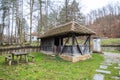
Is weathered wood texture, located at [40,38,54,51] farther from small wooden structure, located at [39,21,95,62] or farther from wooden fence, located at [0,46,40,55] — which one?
wooden fence, located at [0,46,40,55]

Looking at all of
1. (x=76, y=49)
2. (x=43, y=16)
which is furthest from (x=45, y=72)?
(x=43, y=16)

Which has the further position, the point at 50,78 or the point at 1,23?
the point at 1,23

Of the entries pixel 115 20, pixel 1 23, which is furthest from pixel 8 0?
pixel 115 20

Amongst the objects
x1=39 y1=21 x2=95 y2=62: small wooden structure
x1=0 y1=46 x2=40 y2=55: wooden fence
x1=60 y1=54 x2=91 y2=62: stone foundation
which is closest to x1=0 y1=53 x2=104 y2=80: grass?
x1=60 y1=54 x2=91 y2=62: stone foundation

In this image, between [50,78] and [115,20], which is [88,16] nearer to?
[115,20]

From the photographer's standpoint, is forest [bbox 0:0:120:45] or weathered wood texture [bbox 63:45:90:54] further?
forest [bbox 0:0:120:45]

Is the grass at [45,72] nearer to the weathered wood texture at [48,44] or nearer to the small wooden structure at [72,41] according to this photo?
the small wooden structure at [72,41]

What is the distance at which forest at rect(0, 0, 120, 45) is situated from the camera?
2319cm

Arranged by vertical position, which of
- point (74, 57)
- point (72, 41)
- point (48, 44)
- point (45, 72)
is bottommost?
point (45, 72)

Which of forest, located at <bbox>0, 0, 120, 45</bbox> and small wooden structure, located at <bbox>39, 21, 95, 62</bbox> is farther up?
forest, located at <bbox>0, 0, 120, 45</bbox>

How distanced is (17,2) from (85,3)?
12.8 m

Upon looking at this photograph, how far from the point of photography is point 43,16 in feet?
98.6

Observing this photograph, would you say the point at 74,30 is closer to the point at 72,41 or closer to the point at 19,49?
the point at 72,41

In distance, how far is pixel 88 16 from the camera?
56.6m
